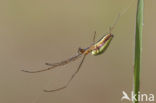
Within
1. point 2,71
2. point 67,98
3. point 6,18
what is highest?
point 6,18

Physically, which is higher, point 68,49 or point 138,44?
Result: point 68,49

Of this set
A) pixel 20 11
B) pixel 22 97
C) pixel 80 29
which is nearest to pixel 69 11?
pixel 80 29

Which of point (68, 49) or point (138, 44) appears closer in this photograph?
point (138, 44)

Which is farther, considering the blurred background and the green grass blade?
the blurred background

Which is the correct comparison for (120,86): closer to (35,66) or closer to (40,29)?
(35,66)

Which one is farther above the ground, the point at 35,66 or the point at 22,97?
the point at 35,66

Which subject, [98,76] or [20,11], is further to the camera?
[20,11]

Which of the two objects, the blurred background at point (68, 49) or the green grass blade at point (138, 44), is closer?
the green grass blade at point (138, 44)
